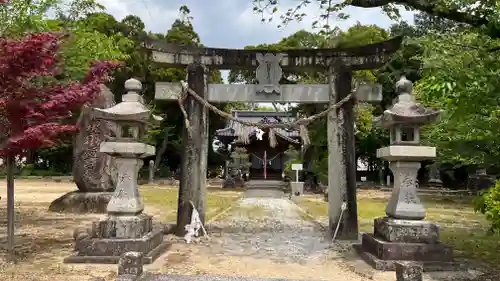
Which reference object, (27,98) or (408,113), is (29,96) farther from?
(408,113)

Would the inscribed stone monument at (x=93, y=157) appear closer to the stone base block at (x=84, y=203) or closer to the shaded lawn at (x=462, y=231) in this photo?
the stone base block at (x=84, y=203)

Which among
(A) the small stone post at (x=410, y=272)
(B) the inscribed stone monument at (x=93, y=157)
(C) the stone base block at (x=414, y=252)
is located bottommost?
(C) the stone base block at (x=414, y=252)

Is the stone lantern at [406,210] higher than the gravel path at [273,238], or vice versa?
the stone lantern at [406,210]

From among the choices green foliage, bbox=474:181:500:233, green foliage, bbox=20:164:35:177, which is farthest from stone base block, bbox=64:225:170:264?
green foliage, bbox=20:164:35:177

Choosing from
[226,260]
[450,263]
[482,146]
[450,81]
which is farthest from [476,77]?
[226,260]

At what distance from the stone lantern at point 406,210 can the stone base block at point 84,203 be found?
31.2 feet

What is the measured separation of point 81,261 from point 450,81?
6458mm

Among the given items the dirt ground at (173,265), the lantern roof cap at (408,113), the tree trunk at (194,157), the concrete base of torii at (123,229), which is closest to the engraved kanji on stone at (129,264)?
the dirt ground at (173,265)

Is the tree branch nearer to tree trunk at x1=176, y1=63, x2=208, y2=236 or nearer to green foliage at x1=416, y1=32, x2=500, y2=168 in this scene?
green foliage at x1=416, y1=32, x2=500, y2=168

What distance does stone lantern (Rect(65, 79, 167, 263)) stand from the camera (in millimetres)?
7621

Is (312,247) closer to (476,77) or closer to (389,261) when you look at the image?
(389,261)

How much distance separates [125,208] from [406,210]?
499cm

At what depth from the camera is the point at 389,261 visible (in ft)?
24.4

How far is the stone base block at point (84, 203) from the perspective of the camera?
590 inches
